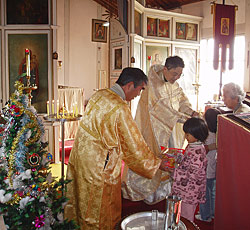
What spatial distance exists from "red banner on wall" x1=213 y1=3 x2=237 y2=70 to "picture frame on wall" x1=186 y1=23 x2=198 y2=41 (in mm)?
1639

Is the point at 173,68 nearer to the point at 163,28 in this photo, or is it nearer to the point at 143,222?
the point at 143,222

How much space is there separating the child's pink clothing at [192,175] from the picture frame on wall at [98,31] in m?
10.6

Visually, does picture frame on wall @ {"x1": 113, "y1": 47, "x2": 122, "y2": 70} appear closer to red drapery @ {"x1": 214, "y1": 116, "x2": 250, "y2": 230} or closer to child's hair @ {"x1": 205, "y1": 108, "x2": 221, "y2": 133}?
child's hair @ {"x1": 205, "y1": 108, "x2": 221, "y2": 133}

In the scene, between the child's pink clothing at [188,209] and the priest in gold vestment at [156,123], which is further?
the priest in gold vestment at [156,123]

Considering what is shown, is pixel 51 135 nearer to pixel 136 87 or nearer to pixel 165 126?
pixel 165 126

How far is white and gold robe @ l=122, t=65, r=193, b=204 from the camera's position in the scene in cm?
397

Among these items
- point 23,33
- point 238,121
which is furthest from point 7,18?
point 238,121

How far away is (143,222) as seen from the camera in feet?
7.38

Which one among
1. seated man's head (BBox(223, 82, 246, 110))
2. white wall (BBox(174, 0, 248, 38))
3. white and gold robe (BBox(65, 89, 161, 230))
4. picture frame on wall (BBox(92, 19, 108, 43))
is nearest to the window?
white wall (BBox(174, 0, 248, 38))

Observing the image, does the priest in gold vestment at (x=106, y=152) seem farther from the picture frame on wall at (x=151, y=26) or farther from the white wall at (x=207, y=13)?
the white wall at (x=207, y=13)

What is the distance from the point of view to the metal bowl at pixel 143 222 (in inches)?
85.2

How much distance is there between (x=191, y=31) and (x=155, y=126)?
22.5 feet

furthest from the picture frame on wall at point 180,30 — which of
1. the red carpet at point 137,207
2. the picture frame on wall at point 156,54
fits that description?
the red carpet at point 137,207

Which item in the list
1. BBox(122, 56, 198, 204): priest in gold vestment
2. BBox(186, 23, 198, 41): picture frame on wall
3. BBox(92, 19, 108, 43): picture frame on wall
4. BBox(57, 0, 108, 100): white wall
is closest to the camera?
BBox(122, 56, 198, 204): priest in gold vestment
